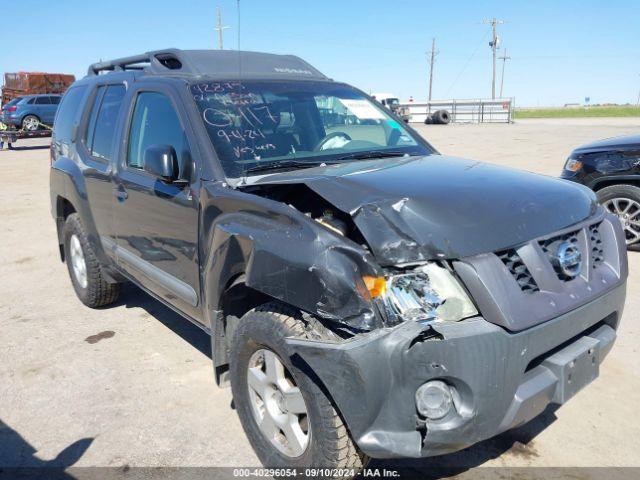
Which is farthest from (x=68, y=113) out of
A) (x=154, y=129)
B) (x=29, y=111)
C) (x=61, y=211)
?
(x=29, y=111)

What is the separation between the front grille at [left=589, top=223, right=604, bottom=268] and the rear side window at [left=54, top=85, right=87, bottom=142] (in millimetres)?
4264

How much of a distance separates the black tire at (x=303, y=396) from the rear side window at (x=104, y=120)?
2277mm

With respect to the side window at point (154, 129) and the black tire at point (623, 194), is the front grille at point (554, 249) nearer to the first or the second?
the side window at point (154, 129)

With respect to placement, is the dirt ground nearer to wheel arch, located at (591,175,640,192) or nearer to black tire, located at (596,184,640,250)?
black tire, located at (596,184,640,250)

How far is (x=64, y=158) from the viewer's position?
17.0 ft

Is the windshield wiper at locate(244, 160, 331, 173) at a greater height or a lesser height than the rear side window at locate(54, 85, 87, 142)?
lesser

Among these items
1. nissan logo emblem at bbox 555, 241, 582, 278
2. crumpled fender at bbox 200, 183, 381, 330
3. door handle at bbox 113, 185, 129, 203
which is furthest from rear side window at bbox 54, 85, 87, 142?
nissan logo emblem at bbox 555, 241, 582, 278

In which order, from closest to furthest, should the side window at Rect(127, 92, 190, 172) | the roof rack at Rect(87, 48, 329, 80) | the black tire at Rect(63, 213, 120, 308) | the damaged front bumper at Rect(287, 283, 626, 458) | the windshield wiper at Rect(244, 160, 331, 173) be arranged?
the damaged front bumper at Rect(287, 283, 626, 458)
the windshield wiper at Rect(244, 160, 331, 173)
the side window at Rect(127, 92, 190, 172)
the roof rack at Rect(87, 48, 329, 80)
the black tire at Rect(63, 213, 120, 308)

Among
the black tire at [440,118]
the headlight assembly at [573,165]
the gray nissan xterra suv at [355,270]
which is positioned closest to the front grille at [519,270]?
the gray nissan xterra suv at [355,270]

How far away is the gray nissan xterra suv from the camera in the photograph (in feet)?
7.01

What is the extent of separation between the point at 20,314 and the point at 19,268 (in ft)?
5.56

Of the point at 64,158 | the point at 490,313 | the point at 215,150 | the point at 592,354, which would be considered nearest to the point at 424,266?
the point at 490,313

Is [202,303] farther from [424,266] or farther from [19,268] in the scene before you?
[19,268]

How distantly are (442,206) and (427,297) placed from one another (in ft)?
1.42
